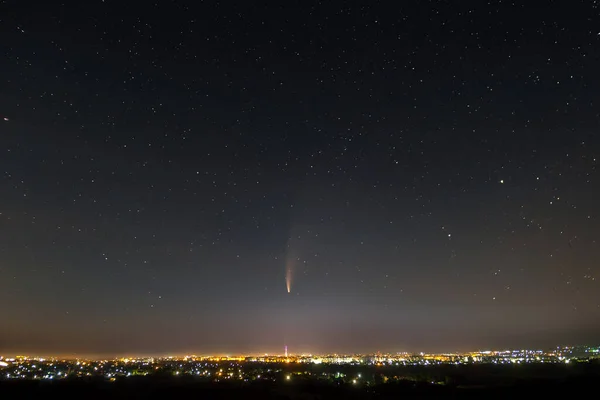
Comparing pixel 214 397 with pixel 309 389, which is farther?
pixel 309 389

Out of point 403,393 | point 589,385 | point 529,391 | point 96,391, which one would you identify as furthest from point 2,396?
point 589,385

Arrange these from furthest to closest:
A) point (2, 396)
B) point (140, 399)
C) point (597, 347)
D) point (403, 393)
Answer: point (597, 347) < point (403, 393) < point (140, 399) < point (2, 396)

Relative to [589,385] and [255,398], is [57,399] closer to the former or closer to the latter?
[255,398]

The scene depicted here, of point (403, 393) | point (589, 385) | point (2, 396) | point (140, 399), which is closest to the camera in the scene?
point (2, 396)

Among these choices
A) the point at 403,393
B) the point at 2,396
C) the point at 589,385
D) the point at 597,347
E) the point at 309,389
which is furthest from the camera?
the point at 597,347

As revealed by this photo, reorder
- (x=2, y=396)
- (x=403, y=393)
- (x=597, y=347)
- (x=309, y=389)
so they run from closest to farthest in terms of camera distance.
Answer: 1. (x=2, y=396)
2. (x=403, y=393)
3. (x=309, y=389)
4. (x=597, y=347)

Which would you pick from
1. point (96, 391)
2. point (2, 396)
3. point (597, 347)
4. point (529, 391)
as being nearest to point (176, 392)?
point (96, 391)

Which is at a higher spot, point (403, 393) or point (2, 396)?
point (2, 396)

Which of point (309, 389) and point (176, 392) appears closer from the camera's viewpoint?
point (176, 392)

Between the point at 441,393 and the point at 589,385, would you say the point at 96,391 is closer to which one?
the point at 441,393
